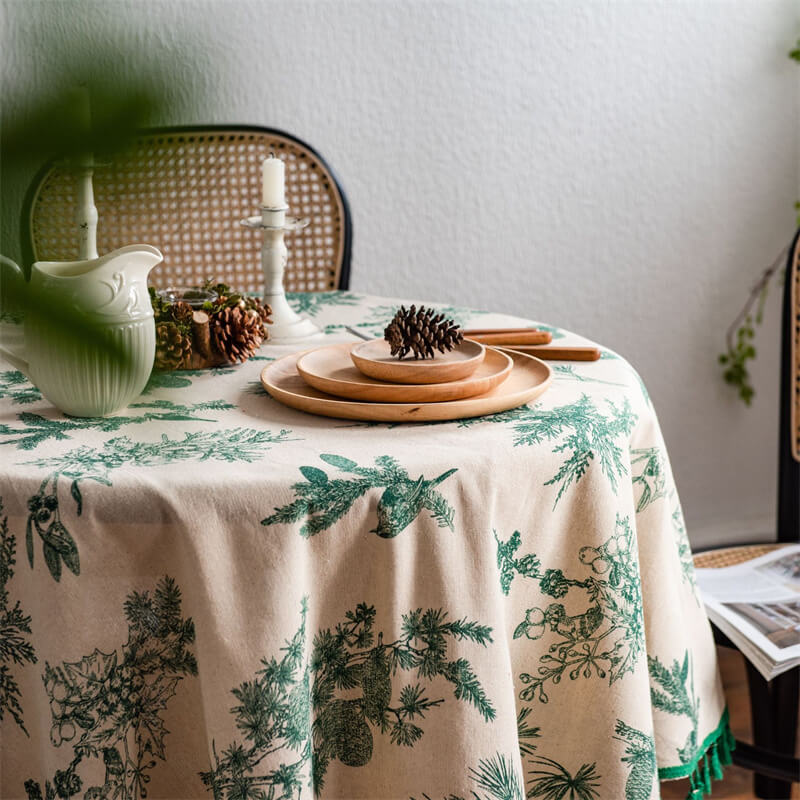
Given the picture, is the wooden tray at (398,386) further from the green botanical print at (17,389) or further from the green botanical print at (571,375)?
the green botanical print at (17,389)

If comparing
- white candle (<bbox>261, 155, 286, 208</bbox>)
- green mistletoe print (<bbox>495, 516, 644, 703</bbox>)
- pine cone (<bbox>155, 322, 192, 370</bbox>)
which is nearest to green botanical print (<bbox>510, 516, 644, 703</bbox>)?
green mistletoe print (<bbox>495, 516, 644, 703</bbox>)

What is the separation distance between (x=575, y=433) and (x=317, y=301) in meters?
0.72

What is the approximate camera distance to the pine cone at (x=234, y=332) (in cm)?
104

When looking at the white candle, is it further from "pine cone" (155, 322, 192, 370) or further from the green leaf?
the green leaf

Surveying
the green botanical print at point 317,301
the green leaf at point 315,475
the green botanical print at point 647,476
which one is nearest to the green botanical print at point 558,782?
the green botanical print at point 647,476

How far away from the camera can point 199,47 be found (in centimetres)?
15

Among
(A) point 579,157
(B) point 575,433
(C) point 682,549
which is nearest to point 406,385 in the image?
(B) point 575,433

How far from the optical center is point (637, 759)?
0.86 m

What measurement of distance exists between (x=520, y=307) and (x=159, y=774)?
5.20 ft

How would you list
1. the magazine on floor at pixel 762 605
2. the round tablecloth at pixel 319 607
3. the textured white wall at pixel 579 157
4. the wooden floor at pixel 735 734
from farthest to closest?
the textured white wall at pixel 579 157, the wooden floor at pixel 735 734, the magazine on floor at pixel 762 605, the round tablecloth at pixel 319 607

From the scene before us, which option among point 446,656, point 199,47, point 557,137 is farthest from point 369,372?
point 557,137

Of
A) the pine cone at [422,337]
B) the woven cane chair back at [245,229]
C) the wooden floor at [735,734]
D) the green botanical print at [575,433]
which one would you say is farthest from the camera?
the woven cane chair back at [245,229]

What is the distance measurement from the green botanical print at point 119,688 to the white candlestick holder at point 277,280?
0.53m

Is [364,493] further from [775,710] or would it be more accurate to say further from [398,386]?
[775,710]
